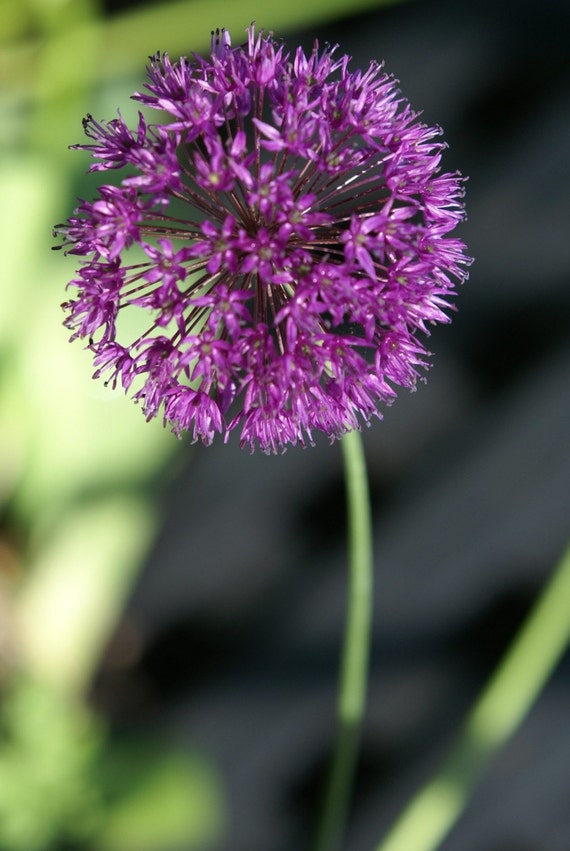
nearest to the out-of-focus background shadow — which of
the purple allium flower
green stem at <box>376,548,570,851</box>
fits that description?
green stem at <box>376,548,570,851</box>

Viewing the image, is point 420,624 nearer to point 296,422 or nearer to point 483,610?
point 483,610

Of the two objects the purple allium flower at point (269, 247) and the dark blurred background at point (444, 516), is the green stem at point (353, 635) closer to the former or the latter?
the purple allium flower at point (269, 247)

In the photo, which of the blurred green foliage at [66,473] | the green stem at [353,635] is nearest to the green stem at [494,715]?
the green stem at [353,635]

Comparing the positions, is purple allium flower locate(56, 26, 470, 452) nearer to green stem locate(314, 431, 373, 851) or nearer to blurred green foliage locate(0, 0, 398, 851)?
green stem locate(314, 431, 373, 851)

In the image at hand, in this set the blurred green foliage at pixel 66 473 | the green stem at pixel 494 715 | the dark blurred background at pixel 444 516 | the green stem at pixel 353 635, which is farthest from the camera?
the dark blurred background at pixel 444 516

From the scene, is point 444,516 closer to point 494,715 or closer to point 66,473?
point 494,715

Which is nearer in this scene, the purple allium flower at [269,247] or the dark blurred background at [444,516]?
the purple allium flower at [269,247]

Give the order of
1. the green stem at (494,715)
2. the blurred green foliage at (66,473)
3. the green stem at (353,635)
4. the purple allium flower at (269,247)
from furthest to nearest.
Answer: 1. the blurred green foliage at (66,473)
2. the green stem at (494,715)
3. the green stem at (353,635)
4. the purple allium flower at (269,247)
